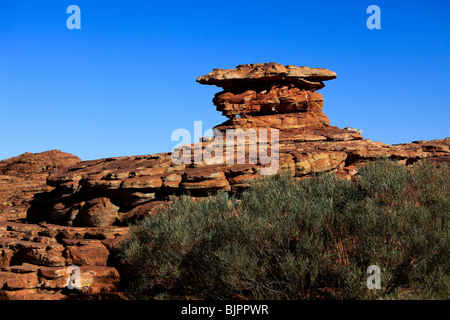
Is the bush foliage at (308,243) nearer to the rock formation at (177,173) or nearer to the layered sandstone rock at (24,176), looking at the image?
the rock formation at (177,173)

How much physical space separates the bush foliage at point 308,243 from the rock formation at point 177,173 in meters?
2.70

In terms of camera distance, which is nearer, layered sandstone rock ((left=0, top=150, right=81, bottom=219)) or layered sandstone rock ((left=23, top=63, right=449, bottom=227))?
layered sandstone rock ((left=23, top=63, right=449, bottom=227))

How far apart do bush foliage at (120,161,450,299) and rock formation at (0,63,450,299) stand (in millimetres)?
2703

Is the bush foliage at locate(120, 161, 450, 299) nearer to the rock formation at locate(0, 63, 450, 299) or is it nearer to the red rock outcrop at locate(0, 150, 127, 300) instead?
the red rock outcrop at locate(0, 150, 127, 300)

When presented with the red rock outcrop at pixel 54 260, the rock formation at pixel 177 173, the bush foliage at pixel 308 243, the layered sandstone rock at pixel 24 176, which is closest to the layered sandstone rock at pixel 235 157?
the rock formation at pixel 177 173

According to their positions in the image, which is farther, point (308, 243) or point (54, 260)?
point (54, 260)

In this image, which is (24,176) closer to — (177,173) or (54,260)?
(177,173)

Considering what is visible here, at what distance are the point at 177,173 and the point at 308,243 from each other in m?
10.0

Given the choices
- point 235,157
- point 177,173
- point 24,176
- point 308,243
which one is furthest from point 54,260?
point 24,176

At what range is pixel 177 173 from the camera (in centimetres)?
1958

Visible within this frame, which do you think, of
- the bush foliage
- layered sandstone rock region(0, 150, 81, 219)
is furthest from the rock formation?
the bush foliage

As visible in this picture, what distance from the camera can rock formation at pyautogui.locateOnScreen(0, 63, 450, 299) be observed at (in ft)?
52.3
